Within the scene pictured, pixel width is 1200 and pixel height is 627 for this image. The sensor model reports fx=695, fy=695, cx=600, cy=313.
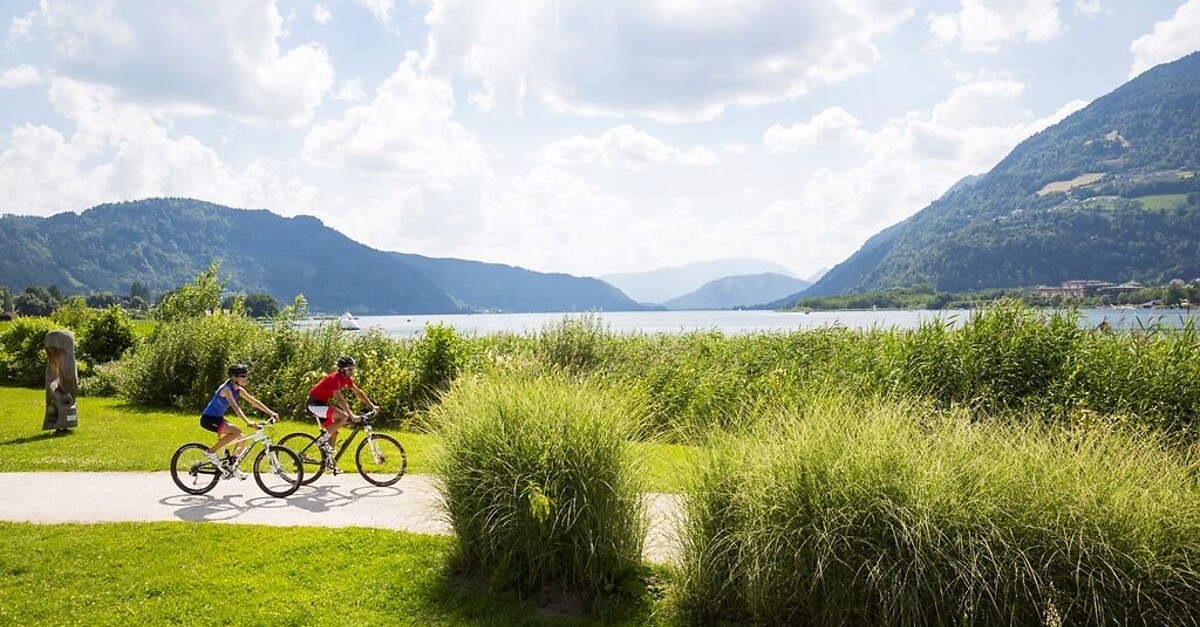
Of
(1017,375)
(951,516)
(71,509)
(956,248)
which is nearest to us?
(951,516)

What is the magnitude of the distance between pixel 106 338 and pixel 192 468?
22.8 m

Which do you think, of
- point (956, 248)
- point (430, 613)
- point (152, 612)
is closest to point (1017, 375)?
point (430, 613)

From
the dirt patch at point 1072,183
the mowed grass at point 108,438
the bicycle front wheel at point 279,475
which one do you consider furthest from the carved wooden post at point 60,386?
the dirt patch at point 1072,183

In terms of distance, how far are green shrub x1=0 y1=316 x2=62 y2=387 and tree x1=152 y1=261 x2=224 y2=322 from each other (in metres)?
3.86

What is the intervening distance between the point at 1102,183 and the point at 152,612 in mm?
226926

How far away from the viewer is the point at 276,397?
1944cm

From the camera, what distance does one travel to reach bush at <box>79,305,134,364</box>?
27891 millimetres

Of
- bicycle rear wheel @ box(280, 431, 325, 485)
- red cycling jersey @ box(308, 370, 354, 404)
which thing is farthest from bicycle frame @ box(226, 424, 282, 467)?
red cycling jersey @ box(308, 370, 354, 404)

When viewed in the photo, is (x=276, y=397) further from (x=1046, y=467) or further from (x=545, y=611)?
(x=1046, y=467)

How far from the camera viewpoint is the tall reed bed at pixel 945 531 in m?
4.80

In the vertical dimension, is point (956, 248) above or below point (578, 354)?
above

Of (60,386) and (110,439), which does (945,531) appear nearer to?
(110,439)

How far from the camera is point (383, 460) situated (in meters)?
11.1

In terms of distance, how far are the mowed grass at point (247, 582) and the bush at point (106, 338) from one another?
75.6 feet
